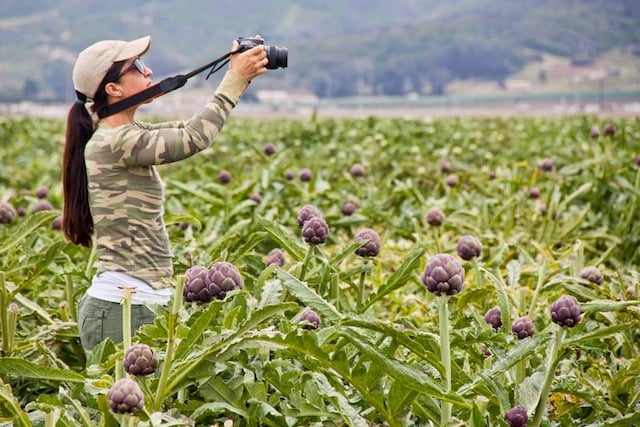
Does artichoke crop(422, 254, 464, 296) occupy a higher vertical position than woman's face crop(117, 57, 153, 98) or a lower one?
lower

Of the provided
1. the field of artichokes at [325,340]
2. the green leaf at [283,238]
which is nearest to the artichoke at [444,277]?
the field of artichokes at [325,340]

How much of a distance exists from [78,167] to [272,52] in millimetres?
701

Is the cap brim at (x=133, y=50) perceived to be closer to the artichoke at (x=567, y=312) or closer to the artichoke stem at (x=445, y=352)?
the artichoke stem at (x=445, y=352)

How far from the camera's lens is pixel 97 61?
8.42 feet

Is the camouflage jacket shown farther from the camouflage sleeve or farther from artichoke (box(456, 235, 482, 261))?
artichoke (box(456, 235, 482, 261))

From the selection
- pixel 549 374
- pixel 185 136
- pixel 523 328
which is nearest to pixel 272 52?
pixel 185 136

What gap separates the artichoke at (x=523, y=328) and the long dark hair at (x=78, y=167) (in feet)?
4.37

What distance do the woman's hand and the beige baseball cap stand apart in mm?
308

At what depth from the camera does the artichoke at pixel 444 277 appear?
1.85 metres

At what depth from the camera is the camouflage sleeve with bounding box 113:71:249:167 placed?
2484 mm

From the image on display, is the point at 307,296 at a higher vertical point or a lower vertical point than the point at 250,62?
lower

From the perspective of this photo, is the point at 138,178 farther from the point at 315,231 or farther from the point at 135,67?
the point at 315,231

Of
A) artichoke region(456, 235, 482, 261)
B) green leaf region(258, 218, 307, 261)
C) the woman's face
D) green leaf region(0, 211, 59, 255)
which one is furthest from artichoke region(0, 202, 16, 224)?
artichoke region(456, 235, 482, 261)

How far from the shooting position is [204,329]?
1.91m
